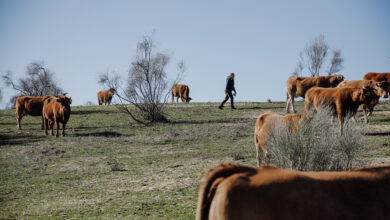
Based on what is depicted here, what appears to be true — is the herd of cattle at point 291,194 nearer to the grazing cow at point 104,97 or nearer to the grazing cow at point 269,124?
the grazing cow at point 269,124

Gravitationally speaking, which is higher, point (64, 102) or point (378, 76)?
point (378, 76)

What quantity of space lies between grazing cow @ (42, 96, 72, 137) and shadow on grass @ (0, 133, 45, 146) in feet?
3.36

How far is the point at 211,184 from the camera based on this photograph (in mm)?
3162

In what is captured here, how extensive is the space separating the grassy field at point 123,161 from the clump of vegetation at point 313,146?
133 cm

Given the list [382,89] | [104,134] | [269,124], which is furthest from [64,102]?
[382,89]

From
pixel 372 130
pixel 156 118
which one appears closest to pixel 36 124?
pixel 156 118

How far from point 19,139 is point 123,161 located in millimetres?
8301

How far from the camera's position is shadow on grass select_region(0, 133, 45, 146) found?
1750 cm

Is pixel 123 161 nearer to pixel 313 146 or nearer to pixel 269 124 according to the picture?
pixel 269 124

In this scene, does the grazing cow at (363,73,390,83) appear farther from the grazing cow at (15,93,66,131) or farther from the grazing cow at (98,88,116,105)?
the grazing cow at (98,88,116,105)

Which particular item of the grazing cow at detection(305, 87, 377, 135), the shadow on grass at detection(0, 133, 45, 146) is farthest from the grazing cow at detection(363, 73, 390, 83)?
the shadow on grass at detection(0, 133, 45, 146)

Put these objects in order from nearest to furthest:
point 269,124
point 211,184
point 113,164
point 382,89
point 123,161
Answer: point 211,184
point 269,124
point 113,164
point 123,161
point 382,89

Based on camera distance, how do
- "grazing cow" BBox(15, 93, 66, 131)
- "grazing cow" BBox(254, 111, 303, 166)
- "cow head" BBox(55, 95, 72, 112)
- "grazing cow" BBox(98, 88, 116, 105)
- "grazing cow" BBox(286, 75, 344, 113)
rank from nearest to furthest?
"grazing cow" BBox(254, 111, 303, 166) → "cow head" BBox(55, 95, 72, 112) → "grazing cow" BBox(15, 93, 66, 131) → "grazing cow" BBox(286, 75, 344, 113) → "grazing cow" BBox(98, 88, 116, 105)

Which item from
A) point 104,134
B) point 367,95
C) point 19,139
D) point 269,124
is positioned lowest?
point 19,139
